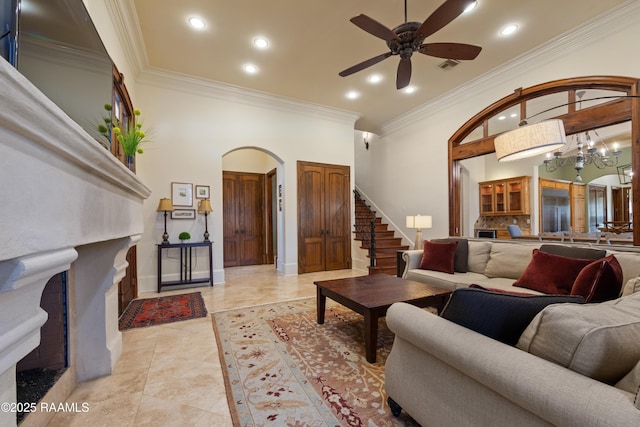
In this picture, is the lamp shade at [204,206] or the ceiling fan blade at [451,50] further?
the lamp shade at [204,206]

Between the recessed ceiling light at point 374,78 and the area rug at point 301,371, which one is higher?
the recessed ceiling light at point 374,78

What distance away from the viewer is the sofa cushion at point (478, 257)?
3.43 meters

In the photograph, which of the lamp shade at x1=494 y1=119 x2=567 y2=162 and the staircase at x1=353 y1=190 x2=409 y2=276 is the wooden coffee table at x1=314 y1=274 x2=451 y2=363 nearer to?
the lamp shade at x1=494 y1=119 x2=567 y2=162

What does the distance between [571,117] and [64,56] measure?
506cm

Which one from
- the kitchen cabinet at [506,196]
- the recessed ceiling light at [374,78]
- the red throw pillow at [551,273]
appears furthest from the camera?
the kitchen cabinet at [506,196]

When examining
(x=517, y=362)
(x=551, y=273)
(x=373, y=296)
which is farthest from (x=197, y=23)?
(x=551, y=273)

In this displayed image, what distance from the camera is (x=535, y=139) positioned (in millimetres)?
2594

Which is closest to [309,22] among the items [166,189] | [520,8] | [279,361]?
[520,8]

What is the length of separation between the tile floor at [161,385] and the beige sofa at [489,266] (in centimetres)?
250

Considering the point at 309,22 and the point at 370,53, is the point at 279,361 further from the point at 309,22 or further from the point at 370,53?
the point at 370,53

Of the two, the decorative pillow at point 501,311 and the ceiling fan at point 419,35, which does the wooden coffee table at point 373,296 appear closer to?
the decorative pillow at point 501,311

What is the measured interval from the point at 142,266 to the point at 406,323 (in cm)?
433

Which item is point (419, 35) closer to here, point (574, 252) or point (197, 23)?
point (574, 252)

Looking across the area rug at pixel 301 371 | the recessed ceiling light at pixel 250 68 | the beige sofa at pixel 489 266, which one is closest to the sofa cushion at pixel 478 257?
the beige sofa at pixel 489 266
